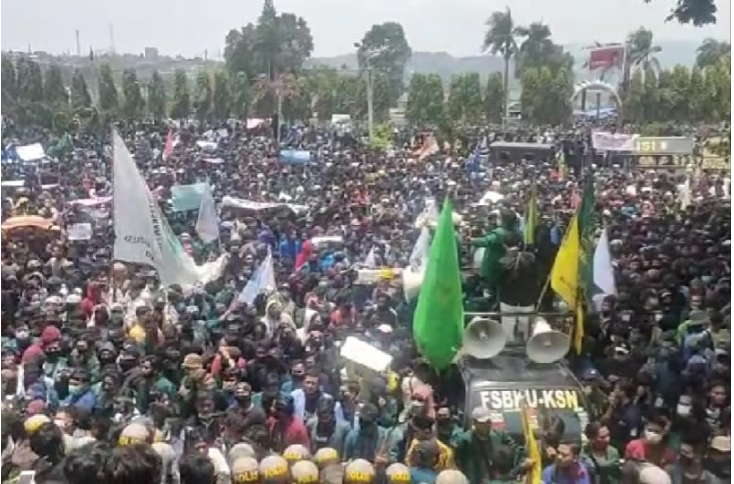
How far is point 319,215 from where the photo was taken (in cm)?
1512

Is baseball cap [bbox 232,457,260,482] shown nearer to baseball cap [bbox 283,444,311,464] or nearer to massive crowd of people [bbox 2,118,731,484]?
massive crowd of people [bbox 2,118,731,484]

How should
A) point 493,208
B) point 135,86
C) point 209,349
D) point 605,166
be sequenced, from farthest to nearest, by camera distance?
point 135,86 → point 605,166 → point 493,208 → point 209,349

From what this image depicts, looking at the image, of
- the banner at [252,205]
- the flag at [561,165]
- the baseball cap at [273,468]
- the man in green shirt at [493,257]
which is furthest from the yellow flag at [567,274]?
the flag at [561,165]

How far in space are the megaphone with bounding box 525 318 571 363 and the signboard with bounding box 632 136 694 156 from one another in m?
16.1

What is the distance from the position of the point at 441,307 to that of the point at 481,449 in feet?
Result: 5.00

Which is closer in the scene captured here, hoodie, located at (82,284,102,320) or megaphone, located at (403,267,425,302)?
megaphone, located at (403,267,425,302)

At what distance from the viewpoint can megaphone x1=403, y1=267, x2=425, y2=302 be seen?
8958mm

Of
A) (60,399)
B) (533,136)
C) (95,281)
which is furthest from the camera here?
(533,136)

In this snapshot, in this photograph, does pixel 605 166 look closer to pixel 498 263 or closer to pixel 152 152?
pixel 152 152

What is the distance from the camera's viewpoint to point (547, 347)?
6.50 m

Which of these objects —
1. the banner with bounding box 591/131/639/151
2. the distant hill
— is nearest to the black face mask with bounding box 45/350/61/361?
the banner with bounding box 591/131/639/151

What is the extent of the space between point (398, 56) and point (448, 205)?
52.7 meters

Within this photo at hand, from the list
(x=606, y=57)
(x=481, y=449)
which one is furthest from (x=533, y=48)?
(x=481, y=449)

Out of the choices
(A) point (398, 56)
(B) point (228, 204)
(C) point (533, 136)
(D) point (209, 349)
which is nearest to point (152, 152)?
(B) point (228, 204)
